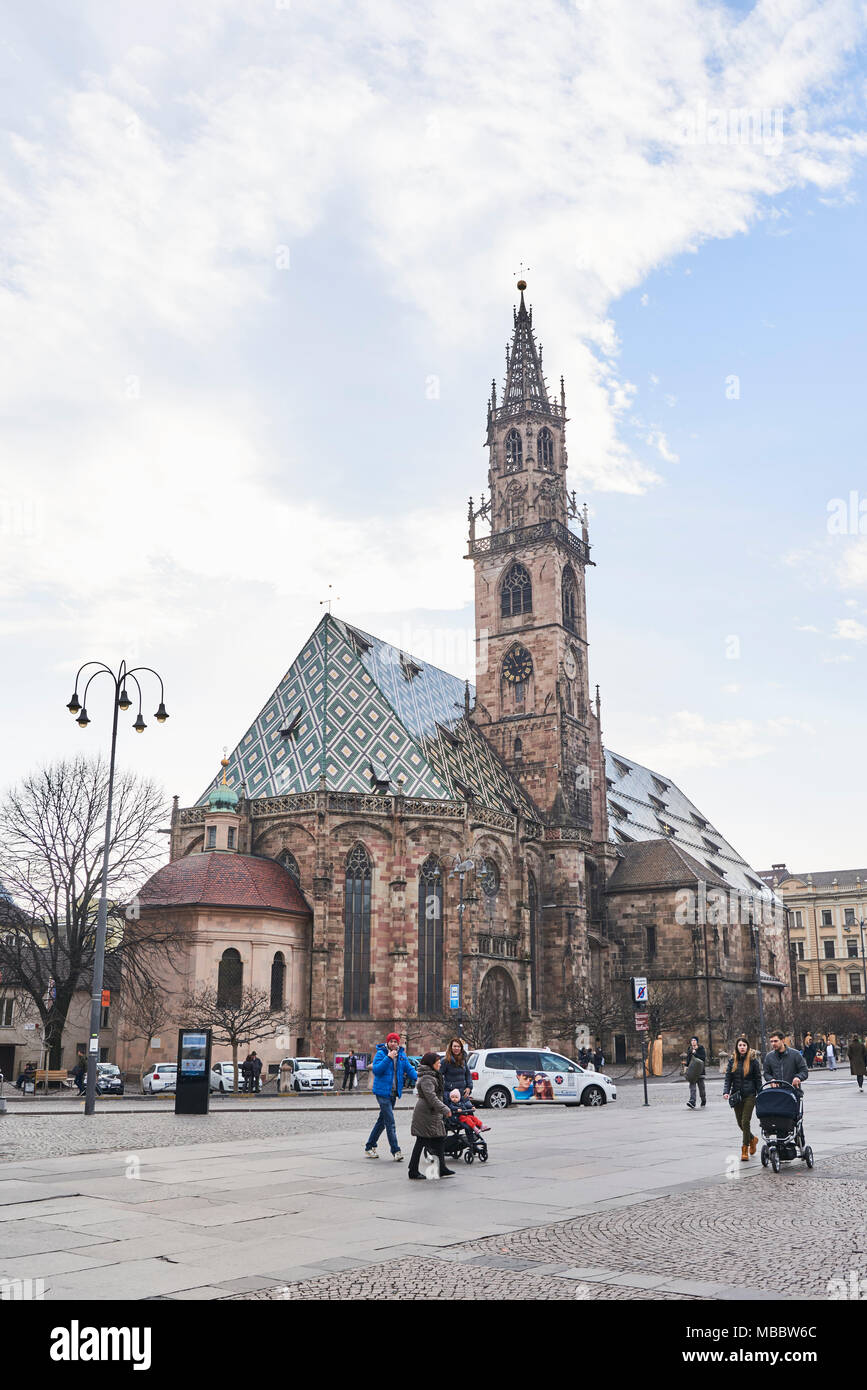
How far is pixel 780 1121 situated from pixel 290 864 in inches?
1579

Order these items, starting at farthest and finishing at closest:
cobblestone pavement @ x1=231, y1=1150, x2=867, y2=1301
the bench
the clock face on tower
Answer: the clock face on tower → the bench → cobblestone pavement @ x1=231, y1=1150, x2=867, y2=1301

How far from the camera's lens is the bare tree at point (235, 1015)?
45.2 m

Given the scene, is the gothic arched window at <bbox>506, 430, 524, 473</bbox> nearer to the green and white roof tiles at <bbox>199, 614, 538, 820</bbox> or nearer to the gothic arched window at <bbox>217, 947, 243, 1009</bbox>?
the green and white roof tiles at <bbox>199, 614, 538, 820</bbox>

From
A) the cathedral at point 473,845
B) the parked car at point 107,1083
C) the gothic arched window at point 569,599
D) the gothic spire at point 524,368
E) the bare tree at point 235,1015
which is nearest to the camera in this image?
the parked car at point 107,1083

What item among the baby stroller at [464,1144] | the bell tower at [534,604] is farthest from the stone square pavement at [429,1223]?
the bell tower at [534,604]

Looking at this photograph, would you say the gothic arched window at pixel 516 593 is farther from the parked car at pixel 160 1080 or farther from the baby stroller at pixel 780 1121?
the baby stroller at pixel 780 1121

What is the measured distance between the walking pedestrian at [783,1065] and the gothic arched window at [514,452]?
2429 inches

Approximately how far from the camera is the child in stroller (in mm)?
17219

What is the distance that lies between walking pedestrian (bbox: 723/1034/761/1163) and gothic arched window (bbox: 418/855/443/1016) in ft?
118

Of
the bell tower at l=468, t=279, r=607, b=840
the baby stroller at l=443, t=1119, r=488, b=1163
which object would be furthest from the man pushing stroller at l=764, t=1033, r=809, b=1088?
the bell tower at l=468, t=279, r=607, b=840

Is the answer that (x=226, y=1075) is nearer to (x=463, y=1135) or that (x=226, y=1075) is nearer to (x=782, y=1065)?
(x=463, y=1135)

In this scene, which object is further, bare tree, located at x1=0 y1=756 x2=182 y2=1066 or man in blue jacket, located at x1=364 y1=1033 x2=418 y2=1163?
bare tree, located at x1=0 y1=756 x2=182 y2=1066

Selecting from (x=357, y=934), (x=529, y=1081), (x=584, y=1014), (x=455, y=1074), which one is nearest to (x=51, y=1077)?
(x=357, y=934)
